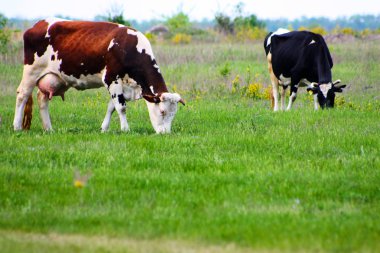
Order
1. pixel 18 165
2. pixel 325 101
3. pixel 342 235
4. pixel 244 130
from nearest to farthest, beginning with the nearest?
pixel 342 235 < pixel 18 165 < pixel 244 130 < pixel 325 101

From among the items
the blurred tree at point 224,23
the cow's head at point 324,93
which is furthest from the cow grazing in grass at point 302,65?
the blurred tree at point 224,23

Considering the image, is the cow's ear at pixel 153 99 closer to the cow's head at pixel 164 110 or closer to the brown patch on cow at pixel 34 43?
the cow's head at pixel 164 110

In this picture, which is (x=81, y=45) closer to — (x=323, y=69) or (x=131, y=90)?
(x=131, y=90)

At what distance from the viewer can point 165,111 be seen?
45.1ft

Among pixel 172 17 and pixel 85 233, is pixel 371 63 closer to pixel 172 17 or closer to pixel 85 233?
pixel 85 233

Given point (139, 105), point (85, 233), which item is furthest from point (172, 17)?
point (85, 233)

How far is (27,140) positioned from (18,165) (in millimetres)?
2139

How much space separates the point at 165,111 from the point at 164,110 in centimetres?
4

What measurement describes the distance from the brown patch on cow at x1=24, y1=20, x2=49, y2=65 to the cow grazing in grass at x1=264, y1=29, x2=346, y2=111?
6.59m

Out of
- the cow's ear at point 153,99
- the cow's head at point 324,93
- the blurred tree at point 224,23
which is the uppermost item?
the cow's ear at point 153,99

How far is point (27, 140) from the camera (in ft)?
40.8

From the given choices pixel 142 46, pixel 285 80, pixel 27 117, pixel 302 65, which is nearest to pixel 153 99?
pixel 142 46

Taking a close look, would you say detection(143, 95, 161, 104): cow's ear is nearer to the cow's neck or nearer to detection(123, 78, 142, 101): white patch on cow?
detection(123, 78, 142, 101): white patch on cow

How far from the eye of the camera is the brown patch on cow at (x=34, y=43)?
14.7m
